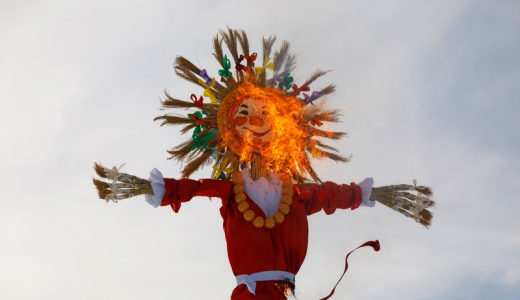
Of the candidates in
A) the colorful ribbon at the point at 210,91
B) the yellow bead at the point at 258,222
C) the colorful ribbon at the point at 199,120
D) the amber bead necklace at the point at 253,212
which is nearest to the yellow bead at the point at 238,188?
the amber bead necklace at the point at 253,212

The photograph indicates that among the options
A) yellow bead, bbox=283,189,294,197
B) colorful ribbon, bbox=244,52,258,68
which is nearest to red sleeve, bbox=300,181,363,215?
yellow bead, bbox=283,189,294,197

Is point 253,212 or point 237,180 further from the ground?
point 237,180

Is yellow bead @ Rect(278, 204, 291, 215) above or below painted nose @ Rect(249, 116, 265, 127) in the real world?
below

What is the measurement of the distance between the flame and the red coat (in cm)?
33

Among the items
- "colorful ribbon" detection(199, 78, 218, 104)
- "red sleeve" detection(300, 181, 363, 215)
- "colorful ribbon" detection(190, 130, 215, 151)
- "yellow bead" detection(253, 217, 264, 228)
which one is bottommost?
"yellow bead" detection(253, 217, 264, 228)

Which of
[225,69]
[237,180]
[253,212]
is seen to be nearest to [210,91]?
[225,69]

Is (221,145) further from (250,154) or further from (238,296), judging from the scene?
(238,296)

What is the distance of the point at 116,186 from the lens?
18.3 feet

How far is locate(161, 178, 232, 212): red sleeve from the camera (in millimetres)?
5801

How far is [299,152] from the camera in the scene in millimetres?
6328

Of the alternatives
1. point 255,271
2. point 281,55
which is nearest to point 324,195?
point 255,271

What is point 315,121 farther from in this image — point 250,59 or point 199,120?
point 199,120

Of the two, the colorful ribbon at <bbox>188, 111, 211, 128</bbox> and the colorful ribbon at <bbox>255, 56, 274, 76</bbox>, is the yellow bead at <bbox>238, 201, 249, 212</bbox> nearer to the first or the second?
the colorful ribbon at <bbox>188, 111, 211, 128</bbox>

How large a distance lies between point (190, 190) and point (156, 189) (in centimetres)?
32
